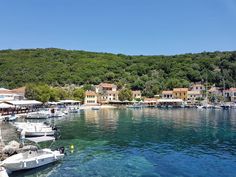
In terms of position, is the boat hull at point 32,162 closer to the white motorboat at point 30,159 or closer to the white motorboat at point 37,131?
the white motorboat at point 30,159

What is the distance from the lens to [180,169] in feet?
83.3

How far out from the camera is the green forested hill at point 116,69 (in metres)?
146

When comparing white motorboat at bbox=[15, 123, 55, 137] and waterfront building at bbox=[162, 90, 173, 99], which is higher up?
waterfront building at bbox=[162, 90, 173, 99]

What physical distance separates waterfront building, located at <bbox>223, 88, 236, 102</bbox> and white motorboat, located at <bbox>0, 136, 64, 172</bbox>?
11984cm

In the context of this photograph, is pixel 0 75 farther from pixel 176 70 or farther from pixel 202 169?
pixel 202 169

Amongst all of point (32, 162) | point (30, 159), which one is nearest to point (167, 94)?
point (32, 162)

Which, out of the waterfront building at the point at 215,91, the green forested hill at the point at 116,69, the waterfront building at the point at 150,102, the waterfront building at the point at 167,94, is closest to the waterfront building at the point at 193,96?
the waterfront building at the point at 215,91

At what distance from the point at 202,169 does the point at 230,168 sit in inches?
95.0

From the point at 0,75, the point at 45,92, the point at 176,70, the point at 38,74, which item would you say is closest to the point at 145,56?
the point at 176,70

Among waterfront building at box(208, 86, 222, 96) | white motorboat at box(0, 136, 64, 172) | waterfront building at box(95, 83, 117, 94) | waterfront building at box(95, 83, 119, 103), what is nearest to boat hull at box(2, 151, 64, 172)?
white motorboat at box(0, 136, 64, 172)

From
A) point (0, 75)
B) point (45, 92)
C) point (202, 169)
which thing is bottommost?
point (202, 169)

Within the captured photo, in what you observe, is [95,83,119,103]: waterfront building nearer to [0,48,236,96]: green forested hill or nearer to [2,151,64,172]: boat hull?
[0,48,236,96]: green forested hill

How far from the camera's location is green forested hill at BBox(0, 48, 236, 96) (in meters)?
146

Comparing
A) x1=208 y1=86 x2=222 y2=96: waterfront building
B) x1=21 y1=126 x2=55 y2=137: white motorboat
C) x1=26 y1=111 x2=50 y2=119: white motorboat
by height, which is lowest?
x1=21 y1=126 x2=55 y2=137: white motorboat
